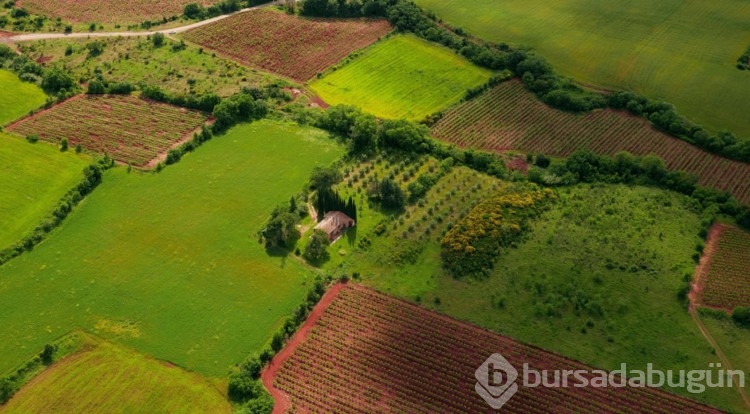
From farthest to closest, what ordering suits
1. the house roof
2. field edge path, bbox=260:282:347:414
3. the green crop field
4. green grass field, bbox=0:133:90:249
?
green grass field, bbox=0:133:90:249
the house roof
the green crop field
field edge path, bbox=260:282:347:414

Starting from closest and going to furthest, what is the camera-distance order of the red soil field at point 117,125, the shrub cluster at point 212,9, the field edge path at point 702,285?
the field edge path at point 702,285, the red soil field at point 117,125, the shrub cluster at point 212,9

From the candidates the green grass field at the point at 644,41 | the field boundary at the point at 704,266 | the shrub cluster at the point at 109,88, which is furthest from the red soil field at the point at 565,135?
the shrub cluster at the point at 109,88

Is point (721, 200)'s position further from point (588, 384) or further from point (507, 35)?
point (507, 35)

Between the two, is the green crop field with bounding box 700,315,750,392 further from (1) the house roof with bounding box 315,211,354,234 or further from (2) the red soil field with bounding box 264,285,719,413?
(1) the house roof with bounding box 315,211,354,234

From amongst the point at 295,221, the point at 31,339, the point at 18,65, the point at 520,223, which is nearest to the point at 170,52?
the point at 18,65

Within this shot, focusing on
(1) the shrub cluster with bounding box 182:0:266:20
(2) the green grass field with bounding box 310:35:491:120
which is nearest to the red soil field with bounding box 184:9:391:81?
(1) the shrub cluster with bounding box 182:0:266:20

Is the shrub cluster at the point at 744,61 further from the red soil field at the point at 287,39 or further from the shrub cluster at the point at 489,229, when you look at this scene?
the red soil field at the point at 287,39
